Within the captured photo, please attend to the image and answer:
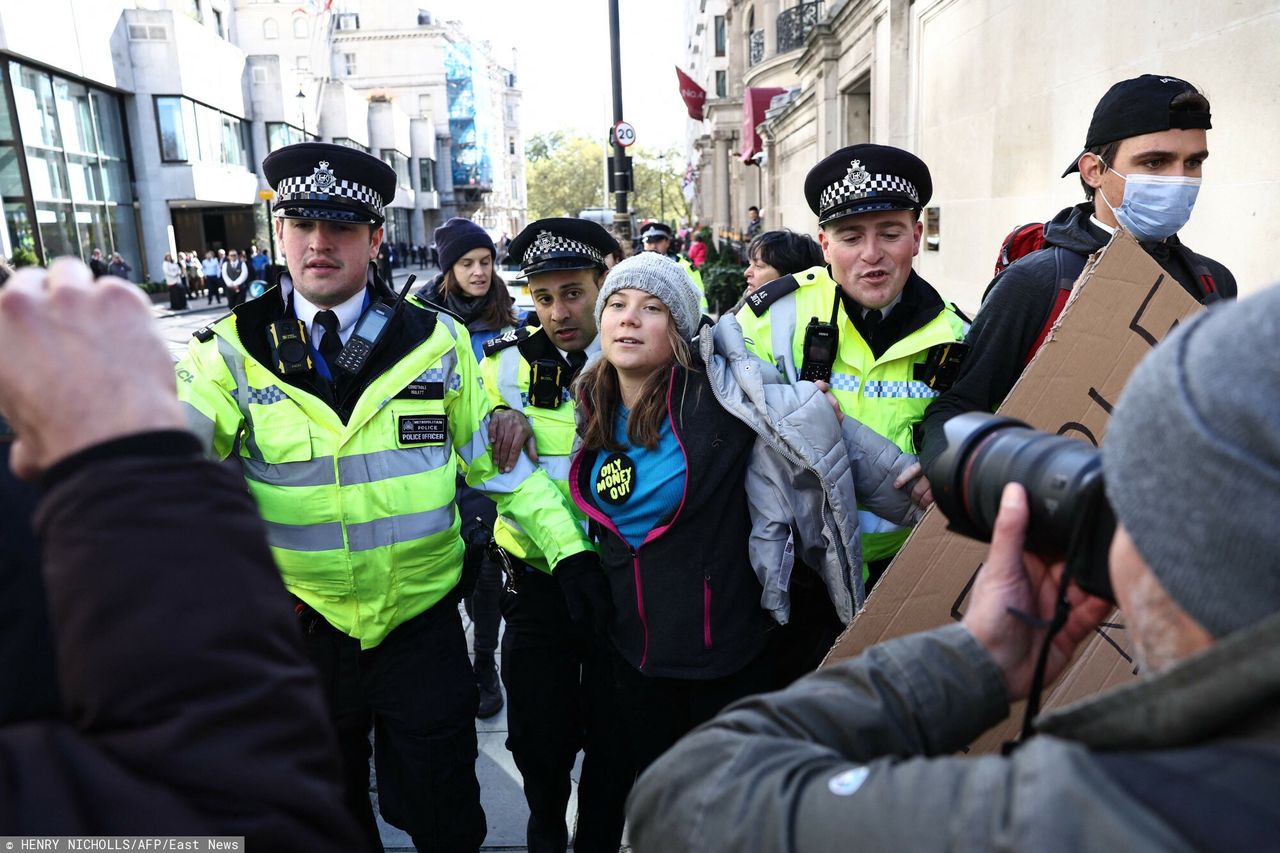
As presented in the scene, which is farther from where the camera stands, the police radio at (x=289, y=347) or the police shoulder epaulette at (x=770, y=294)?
the police shoulder epaulette at (x=770, y=294)

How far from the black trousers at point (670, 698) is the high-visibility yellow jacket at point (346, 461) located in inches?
16.2

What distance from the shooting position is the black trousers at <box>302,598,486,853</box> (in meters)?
2.37

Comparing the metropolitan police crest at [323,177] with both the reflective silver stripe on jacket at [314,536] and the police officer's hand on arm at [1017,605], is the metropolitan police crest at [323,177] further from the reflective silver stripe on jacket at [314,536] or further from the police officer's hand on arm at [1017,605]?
the police officer's hand on arm at [1017,605]

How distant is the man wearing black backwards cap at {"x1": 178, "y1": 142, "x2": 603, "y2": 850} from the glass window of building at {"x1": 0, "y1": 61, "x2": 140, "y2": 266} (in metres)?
22.5

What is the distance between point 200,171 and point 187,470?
1269 inches

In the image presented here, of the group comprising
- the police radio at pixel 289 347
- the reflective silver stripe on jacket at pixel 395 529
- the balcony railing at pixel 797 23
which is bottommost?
the reflective silver stripe on jacket at pixel 395 529

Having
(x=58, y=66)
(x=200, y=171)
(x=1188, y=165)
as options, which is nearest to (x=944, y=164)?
(x=1188, y=165)

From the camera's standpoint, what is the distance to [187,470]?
811 millimetres

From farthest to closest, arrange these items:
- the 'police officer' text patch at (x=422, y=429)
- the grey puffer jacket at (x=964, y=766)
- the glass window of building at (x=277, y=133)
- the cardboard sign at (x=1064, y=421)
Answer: the glass window of building at (x=277, y=133) < the 'police officer' text patch at (x=422, y=429) < the cardboard sign at (x=1064, y=421) < the grey puffer jacket at (x=964, y=766)

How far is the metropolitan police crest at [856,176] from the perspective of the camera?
2.58 meters

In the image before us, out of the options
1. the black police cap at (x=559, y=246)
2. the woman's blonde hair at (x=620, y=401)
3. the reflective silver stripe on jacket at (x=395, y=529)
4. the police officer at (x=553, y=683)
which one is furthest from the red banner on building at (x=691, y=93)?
the reflective silver stripe on jacket at (x=395, y=529)

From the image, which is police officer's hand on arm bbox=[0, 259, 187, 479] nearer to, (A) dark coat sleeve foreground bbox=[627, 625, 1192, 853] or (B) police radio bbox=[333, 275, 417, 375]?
(A) dark coat sleeve foreground bbox=[627, 625, 1192, 853]

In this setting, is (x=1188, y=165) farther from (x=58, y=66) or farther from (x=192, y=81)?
(x=192, y=81)

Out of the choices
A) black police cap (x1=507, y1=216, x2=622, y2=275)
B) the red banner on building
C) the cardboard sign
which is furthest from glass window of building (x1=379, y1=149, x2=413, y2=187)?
the cardboard sign
